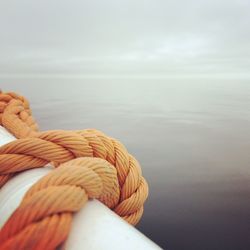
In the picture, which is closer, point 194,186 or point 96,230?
point 96,230

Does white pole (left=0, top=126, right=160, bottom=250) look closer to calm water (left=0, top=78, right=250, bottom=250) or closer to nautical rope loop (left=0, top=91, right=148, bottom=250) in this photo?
nautical rope loop (left=0, top=91, right=148, bottom=250)

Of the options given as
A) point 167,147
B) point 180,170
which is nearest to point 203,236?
point 180,170

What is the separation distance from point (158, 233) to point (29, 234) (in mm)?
2509

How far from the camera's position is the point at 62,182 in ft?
2.13

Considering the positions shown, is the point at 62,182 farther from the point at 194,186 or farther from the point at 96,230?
the point at 194,186

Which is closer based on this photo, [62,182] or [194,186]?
[62,182]

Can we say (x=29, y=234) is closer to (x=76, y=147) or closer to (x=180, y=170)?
(x=76, y=147)

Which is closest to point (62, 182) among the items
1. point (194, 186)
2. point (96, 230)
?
point (96, 230)

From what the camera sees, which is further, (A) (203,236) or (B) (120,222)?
(A) (203,236)

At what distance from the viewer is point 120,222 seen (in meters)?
0.64

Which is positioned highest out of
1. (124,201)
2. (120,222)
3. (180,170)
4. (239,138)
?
(120,222)

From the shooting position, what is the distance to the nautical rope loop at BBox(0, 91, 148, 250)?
564mm

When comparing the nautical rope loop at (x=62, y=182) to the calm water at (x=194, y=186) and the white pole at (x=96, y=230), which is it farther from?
the calm water at (x=194, y=186)

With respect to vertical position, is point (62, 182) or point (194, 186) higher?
point (62, 182)
